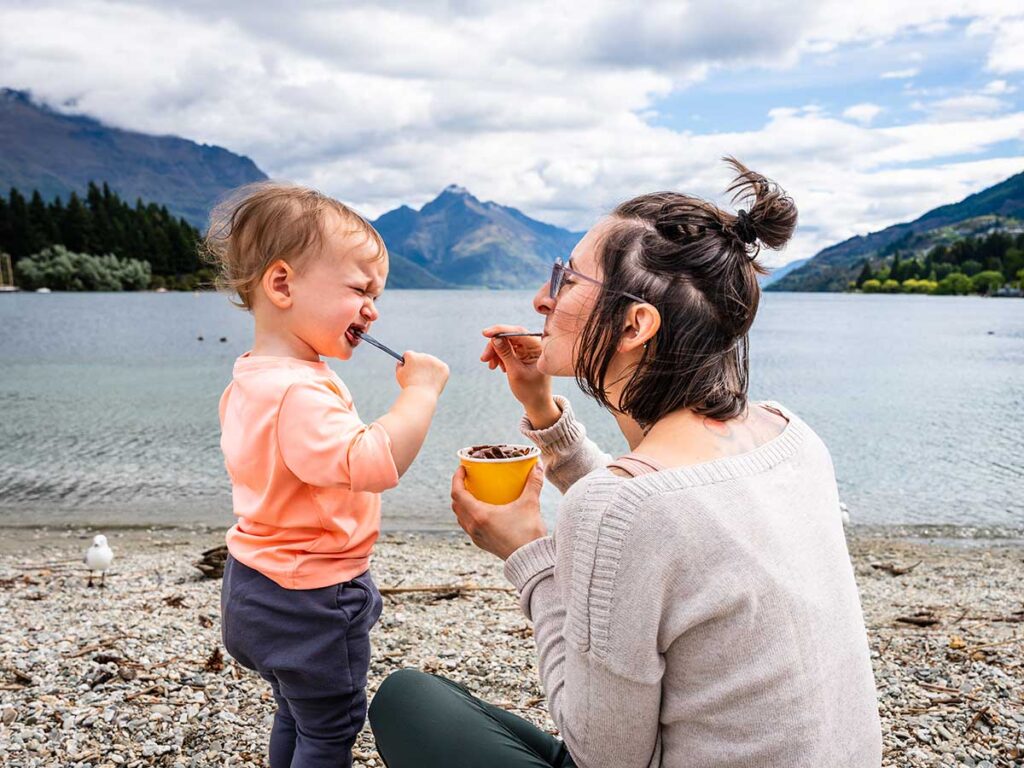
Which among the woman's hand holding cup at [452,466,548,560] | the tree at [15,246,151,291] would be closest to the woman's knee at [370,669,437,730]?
the woman's hand holding cup at [452,466,548,560]

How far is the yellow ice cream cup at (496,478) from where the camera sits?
2357mm

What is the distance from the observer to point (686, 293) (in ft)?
6.23

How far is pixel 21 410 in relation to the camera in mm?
17906

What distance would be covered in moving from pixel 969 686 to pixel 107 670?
462cm

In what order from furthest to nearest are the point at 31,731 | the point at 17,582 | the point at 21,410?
the point at 21,410, the point at 17,582, the point at 31,731

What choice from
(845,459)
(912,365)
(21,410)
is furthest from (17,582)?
(912,365)

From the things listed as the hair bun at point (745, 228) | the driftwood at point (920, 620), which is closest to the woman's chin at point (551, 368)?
the hair bun at point (745, 228)

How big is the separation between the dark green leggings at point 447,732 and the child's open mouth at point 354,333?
3.65 feet

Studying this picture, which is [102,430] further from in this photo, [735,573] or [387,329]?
[387,329]

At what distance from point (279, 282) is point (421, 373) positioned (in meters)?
0.56

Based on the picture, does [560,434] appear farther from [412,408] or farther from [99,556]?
[99,556]

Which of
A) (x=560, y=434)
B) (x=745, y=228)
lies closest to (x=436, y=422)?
(x=560, y=434)

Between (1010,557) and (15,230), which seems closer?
(1010,557)

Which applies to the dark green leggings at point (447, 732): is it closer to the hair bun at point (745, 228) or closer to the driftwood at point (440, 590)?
the hair bun at point (745, 228)
